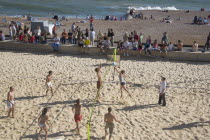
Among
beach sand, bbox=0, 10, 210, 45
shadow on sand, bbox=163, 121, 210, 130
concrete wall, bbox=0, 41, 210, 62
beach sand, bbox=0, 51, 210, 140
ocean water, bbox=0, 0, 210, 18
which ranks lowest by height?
shadow on sand, bbox=163, 121, 210, 130

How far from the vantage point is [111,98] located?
34.9 feet

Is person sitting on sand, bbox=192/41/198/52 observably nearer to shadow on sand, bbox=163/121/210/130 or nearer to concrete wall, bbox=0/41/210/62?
concrete wall, bbox=0/41/210/62

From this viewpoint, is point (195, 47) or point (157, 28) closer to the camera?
point (195, 47)

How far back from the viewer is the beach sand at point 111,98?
850 cm

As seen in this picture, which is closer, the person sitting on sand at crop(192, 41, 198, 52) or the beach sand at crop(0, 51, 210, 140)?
the beach sand at crop(0, 51, 210, 140)

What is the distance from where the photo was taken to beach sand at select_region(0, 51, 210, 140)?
8.50m

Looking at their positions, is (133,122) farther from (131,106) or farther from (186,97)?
(186,97)

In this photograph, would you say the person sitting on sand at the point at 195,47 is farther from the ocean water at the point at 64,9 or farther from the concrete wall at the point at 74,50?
the ocean water at the point at 64,9

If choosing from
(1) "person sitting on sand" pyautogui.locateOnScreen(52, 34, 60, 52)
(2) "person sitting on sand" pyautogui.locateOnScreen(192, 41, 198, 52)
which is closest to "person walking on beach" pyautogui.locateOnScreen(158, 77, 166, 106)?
(2) "person sitting on sand" pyautogui.locateOnScreen(192, 41, 198, 52)

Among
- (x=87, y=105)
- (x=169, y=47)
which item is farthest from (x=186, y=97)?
(x=169, y=47)

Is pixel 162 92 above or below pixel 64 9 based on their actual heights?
below

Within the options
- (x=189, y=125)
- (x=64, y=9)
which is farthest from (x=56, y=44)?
(x=64, y=9)

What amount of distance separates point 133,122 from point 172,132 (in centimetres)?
126

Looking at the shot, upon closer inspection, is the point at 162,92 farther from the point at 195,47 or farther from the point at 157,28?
the point at 157,28
